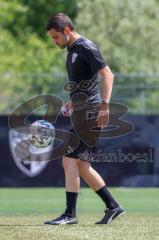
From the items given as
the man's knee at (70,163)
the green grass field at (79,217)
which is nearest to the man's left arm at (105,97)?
the man's knee at (70,163)

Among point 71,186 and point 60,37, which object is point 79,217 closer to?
point 71,186

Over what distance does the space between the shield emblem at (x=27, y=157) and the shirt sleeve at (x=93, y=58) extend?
6.74 metres

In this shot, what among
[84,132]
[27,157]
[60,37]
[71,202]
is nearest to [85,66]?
[60,37]

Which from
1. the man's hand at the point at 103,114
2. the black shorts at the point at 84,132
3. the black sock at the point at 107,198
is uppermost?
the man's hand at the point at 103,114

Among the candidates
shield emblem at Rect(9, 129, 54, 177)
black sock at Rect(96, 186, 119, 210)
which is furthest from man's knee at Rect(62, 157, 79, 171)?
shield emblem at Rect(9, 129, 54, 177)

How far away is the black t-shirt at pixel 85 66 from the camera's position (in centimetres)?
782

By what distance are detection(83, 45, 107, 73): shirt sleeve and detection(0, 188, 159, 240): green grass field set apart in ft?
4.96

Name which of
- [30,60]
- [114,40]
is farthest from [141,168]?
[30,60]

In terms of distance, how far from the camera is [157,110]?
20438mm

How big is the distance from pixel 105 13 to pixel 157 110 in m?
11.8

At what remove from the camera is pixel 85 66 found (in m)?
7.93

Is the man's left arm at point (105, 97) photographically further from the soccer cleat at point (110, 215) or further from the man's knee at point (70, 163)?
the soccer cleat at point (110, 215)

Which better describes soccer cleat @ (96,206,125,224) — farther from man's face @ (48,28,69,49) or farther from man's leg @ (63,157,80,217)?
man's face @ (48,28,69,49)

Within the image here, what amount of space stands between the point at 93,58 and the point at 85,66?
0.54 feet
